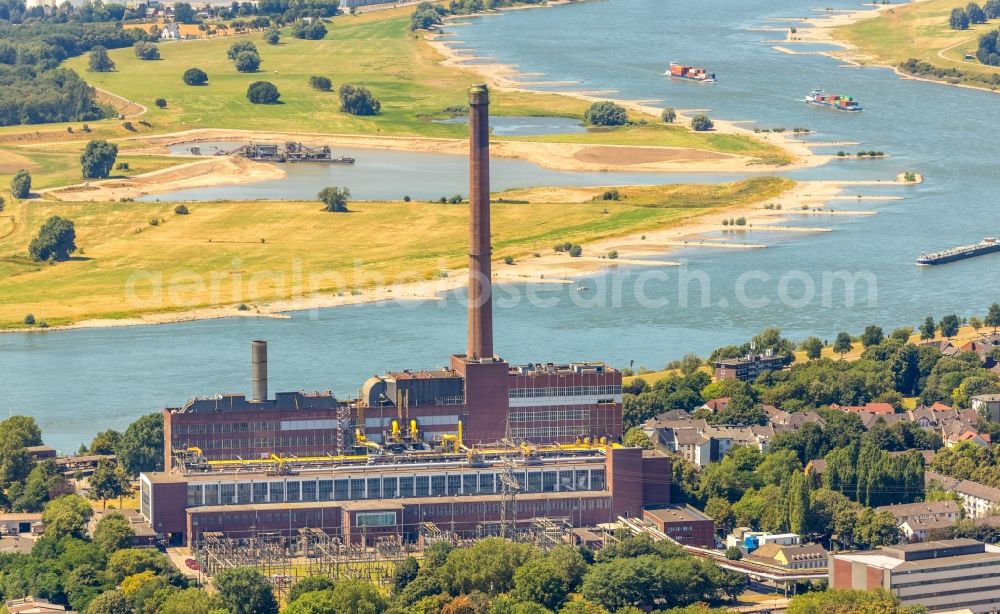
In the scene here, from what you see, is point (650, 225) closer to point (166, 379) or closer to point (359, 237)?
point (359, 237)

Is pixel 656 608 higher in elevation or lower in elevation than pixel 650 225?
A: lower

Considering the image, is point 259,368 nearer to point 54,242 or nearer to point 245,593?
point 245,593

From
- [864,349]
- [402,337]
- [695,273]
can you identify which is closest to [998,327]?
[864,349]

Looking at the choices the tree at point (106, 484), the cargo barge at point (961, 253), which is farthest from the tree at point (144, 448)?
the cargo barge at point (961, 253)

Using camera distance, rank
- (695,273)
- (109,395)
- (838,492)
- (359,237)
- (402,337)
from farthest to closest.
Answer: (359,237) < (695,273) < (402,337) < (109,395) < (838,492)

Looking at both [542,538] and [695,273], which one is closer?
[542,538]

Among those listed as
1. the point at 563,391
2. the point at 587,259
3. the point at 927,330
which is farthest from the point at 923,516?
the point at 587,259

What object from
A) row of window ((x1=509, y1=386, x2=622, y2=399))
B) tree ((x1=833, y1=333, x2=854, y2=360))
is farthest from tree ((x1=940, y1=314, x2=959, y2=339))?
row of window ((x1=509, y1=386, x2=622, y2=399))
